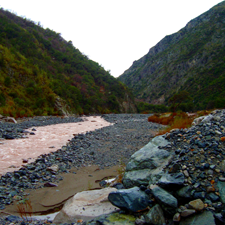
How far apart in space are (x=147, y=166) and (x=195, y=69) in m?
91.0

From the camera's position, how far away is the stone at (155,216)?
2.07 m

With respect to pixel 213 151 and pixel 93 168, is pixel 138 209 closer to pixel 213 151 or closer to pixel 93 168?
pixel 213 151

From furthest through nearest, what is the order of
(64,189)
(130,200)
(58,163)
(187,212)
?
(58,163), (64,189), (130,200), (187,212)

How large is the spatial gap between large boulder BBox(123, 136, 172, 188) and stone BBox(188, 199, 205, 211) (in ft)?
2.68

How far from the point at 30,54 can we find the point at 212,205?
3544cm

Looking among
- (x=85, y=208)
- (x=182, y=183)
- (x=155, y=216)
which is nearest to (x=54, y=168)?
(x=85, y=208)

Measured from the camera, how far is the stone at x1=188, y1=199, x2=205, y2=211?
207cm

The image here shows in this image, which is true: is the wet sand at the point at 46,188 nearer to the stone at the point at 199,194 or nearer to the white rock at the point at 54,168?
the white rock at the point at 54,168

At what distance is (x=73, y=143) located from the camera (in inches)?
328

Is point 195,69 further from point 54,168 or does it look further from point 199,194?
point 199,194

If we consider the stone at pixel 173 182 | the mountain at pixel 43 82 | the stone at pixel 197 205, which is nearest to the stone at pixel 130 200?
the stone at pixel 173 182

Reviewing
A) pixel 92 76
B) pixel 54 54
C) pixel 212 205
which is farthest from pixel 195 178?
pixel 92 76

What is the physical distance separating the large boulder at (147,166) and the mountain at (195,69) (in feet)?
146

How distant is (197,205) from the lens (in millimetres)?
2094
